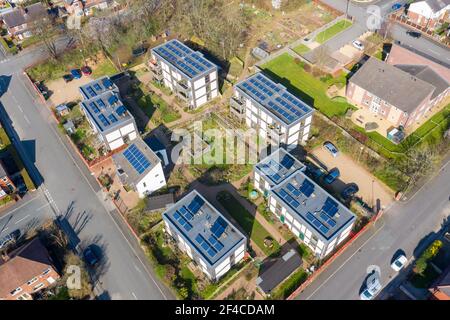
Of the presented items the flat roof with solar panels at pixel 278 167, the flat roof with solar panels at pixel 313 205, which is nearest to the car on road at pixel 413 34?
the flat roof with solar panels at pixel 278 167

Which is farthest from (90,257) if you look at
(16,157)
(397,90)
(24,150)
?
(397,90)

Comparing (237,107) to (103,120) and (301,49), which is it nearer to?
(103,120)

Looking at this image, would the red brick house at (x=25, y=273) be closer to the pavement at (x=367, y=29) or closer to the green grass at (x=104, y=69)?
the green grass at (x=104, y=69)

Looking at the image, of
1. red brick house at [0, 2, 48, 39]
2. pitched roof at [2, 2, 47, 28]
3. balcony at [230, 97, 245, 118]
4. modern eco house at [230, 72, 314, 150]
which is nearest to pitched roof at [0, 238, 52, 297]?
balcony at [230, 97, 245, 118]

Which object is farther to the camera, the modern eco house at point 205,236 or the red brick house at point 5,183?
the red brick house at point 5,183

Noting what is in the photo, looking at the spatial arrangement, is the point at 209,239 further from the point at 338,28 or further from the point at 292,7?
the point at 292,7
